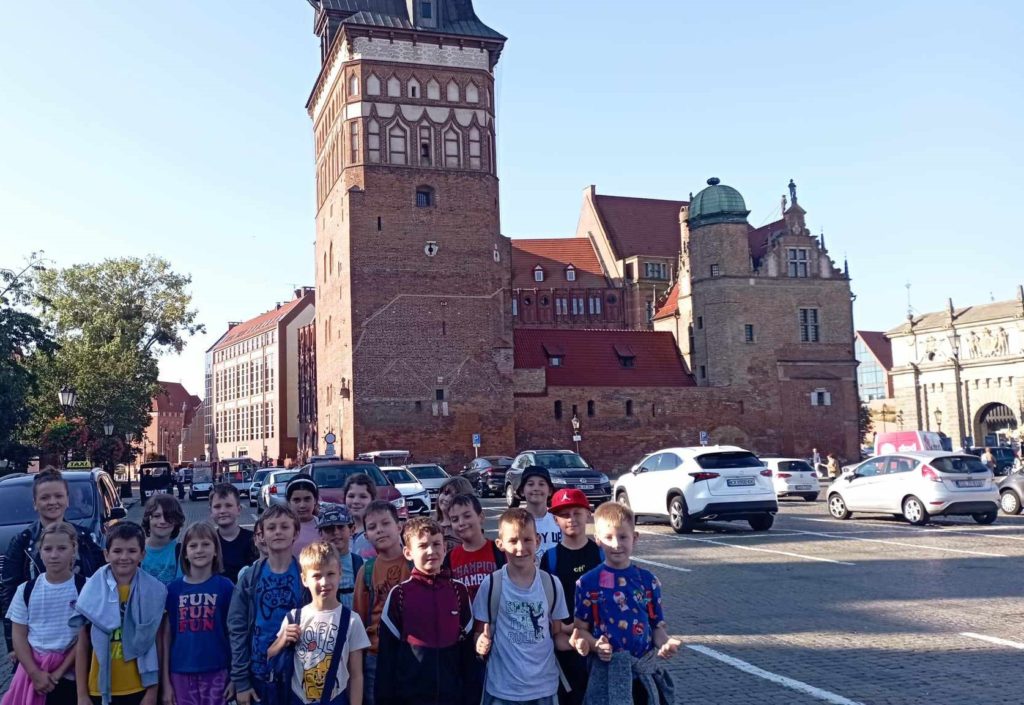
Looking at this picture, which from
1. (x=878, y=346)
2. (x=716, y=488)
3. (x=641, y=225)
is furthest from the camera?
(x=878, y=346)

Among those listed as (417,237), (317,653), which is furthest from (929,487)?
(417,237)

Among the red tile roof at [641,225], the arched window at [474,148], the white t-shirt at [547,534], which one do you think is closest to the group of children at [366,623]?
the white t-shirt at [547,534]

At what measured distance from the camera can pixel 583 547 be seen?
18.3 ft

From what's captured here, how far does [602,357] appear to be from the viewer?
53.5m

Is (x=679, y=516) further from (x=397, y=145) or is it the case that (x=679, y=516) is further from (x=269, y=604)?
(x=397, y=145)

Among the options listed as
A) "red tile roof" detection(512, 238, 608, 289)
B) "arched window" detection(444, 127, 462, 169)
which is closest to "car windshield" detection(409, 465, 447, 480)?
"arched window" detection(444, 127, 462, 169)

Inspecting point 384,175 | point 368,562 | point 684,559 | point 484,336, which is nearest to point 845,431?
point 484,336

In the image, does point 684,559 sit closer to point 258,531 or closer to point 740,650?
point 740,650

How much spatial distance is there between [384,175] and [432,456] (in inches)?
568

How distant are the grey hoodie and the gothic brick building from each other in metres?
41.9

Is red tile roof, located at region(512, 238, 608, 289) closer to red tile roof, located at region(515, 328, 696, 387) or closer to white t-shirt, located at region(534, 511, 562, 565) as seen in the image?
red tile roof, located at region(515, 328, 696, 387)

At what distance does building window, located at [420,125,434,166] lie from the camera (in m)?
49.7

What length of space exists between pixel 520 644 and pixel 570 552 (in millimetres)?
860

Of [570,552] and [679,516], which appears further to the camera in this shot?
[679,516]
